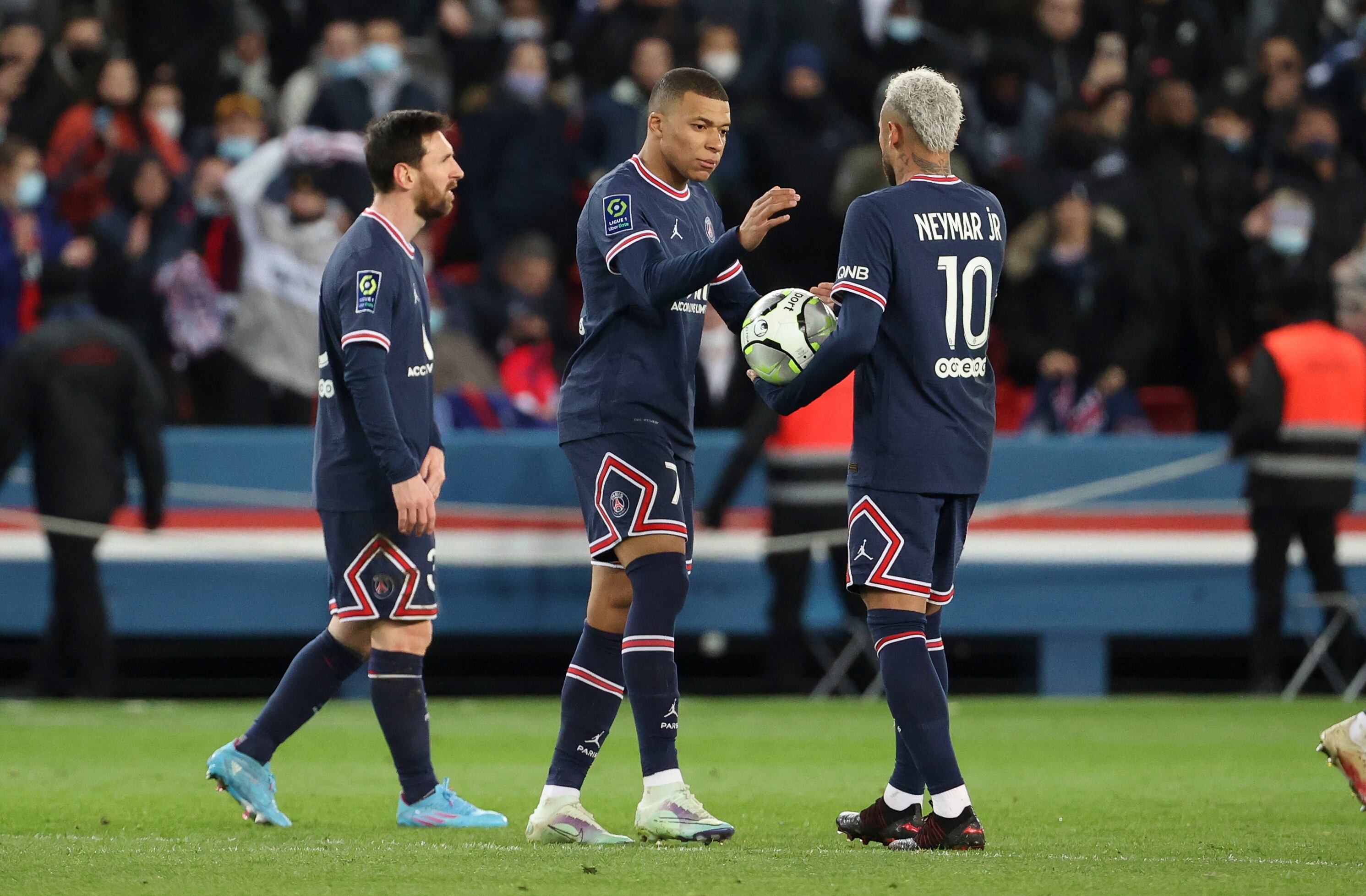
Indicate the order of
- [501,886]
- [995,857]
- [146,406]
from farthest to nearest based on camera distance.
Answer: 1. [146,406]
2. [995,857]
3. [501,886]

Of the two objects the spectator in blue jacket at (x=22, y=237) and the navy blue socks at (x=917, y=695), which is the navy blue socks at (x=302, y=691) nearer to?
the navy blue socks at (x=917, y=695)

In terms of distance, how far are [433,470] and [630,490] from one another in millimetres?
1027

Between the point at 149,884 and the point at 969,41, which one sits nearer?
the point at 149,884

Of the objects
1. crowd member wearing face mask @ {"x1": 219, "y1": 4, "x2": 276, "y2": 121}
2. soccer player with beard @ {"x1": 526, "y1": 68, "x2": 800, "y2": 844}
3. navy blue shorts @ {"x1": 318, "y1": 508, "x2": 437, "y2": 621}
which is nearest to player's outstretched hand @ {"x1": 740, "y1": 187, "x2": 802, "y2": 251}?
soccer player with beard @ {"x1": 526, "y1": 68, "x2": 800, "y2": 844}

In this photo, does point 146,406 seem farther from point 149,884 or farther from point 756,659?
point 149,884

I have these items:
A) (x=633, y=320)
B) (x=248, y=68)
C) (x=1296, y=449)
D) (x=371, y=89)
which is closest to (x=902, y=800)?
(x=633, y=320)

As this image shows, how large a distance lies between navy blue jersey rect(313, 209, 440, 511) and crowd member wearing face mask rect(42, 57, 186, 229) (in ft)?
25.0

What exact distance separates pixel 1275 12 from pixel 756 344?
1281cm

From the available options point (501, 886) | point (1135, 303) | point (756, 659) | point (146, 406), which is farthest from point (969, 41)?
point (501, 886)

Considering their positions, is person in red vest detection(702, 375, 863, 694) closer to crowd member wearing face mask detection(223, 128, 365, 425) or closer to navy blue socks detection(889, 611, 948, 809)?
crowd member wearing face mask detection(223, 128, 365, 425)

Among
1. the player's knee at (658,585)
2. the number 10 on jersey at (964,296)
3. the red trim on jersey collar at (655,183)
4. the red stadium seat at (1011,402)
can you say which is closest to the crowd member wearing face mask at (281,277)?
the red stadium seat at (1011,402)

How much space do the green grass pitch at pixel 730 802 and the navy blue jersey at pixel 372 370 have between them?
1.20m

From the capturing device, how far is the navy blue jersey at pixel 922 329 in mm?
6293

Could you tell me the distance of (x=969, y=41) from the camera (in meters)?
17.2
